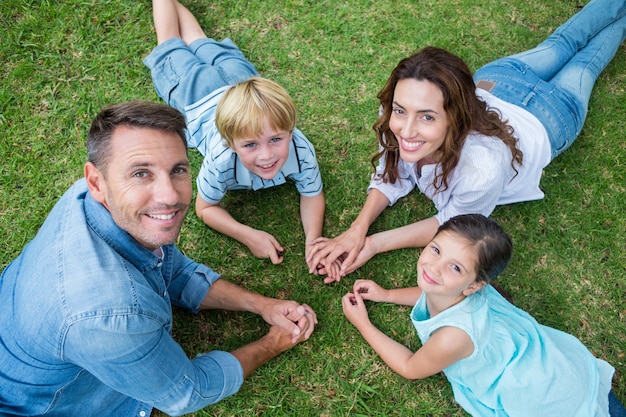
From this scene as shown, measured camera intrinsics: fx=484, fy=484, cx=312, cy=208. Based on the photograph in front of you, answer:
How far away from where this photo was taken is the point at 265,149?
276 cm

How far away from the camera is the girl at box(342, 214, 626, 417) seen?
92.2 inches

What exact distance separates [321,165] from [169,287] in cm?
144

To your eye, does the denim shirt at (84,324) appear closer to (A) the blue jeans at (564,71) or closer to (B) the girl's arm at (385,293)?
(B) the girl's arm at (385,293)

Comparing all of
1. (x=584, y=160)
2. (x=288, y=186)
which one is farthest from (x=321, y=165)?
(x=584, y=160)

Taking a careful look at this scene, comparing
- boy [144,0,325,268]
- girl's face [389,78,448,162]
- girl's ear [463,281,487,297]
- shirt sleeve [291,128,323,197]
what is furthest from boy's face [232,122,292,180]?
girl's ear [463,281,487,297]

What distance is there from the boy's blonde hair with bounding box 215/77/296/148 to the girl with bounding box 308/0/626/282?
0.62 metres

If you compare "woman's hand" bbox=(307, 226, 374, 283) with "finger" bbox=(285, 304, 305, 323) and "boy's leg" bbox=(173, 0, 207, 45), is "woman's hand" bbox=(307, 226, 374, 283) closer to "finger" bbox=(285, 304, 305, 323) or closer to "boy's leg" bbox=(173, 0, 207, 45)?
"finger" bbox=(285, 304, 305, 323)

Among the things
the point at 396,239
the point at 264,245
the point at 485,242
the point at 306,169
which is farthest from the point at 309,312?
the point at 485,242

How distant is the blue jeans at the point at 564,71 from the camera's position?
3316mm

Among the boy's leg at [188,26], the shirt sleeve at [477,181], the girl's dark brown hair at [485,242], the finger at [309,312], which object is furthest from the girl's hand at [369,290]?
the boy's leg at [188,26]

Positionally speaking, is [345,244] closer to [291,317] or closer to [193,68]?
[291,317]

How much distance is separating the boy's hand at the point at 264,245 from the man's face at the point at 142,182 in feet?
3.56

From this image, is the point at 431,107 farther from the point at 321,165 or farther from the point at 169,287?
the point at 169,287

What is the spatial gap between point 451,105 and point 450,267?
33.2 inches
